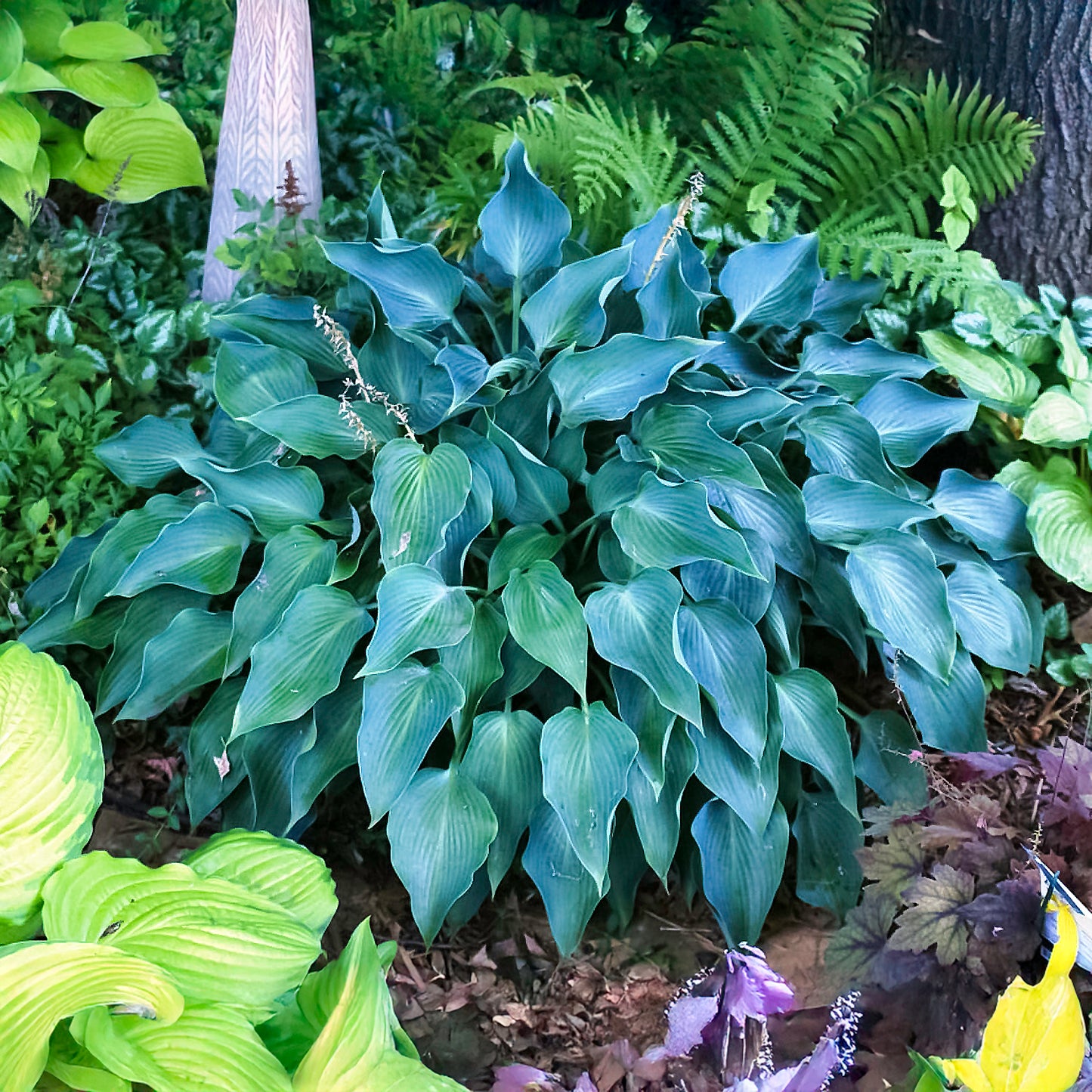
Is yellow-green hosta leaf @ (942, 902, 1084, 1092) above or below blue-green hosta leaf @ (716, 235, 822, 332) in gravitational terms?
below

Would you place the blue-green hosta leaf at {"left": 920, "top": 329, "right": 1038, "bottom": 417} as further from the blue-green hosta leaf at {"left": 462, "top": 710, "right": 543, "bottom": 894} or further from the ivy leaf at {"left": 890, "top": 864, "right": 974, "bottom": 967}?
the blue-green hosta leaf at {"left": 462, "top": 710, "right": 543, "bottom": 894}

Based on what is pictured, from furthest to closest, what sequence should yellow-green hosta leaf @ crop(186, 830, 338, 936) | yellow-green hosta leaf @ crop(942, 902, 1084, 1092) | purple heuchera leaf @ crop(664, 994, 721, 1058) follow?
yellow-green hosta leaf @ crop(186, 830, 338, 936) < purple heuchera leaf @ crop(664, 994, 721, 1058) < yellow-green hosta leaf @ crop(942, 902, 1084, 1092)

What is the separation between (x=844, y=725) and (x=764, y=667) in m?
0.19

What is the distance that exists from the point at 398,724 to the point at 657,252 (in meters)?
1.04

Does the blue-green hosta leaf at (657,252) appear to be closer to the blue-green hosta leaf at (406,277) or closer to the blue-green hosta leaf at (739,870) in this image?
the blue-green hosta leaf at (406,277)

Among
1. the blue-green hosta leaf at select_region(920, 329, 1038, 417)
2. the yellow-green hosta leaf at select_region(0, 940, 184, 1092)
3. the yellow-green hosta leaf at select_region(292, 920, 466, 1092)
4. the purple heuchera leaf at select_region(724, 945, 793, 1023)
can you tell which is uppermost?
the blue-green hosta leaf at select_region(920, 329, 1038, 417)

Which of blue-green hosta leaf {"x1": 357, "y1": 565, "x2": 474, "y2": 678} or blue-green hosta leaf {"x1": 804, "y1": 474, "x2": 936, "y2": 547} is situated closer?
blue-green hosta leaf {"x1": 357, "y1": 565, "x2": 474, "y2": 678}

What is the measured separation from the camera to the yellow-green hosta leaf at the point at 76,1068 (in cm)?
114

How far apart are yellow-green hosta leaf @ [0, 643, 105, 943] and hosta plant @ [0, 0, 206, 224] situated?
5.72 feet

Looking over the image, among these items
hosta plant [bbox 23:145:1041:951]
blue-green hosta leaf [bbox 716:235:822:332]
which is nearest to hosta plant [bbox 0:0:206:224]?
hosta plant [bbox 23:145:1041:951]

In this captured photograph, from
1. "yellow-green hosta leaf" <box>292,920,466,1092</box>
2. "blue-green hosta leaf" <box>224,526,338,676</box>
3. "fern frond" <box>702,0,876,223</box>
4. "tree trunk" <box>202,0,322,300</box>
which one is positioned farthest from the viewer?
"tree trunk" <box>202,0,322,300</box>

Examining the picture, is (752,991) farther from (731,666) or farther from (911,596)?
(911,596)

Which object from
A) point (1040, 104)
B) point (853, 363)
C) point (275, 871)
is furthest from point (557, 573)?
point (1040, 104)

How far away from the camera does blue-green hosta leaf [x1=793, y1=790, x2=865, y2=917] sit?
184cm
